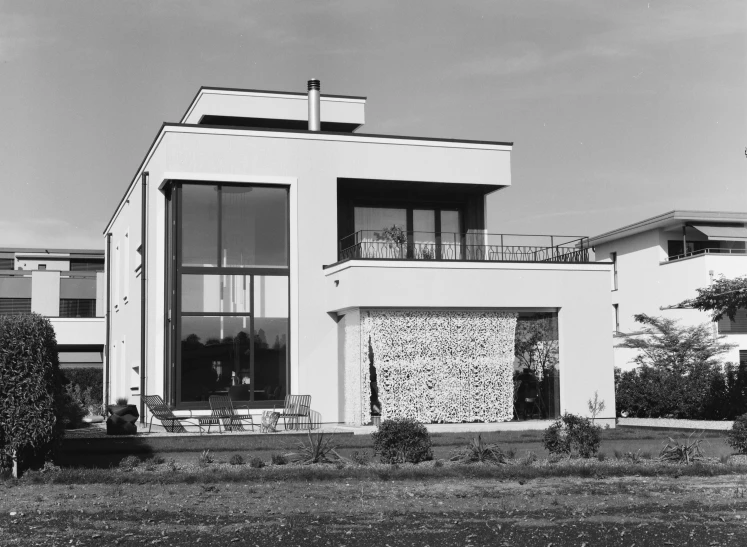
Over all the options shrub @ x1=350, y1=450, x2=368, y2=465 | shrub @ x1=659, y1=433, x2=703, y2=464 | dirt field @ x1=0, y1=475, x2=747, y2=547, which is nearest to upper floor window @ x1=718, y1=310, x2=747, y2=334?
shrub @ x1=659, y1=433, x2=703, y2=464

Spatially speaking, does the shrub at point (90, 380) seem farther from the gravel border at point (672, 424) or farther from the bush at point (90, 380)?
the gravel border at point (672, 424)

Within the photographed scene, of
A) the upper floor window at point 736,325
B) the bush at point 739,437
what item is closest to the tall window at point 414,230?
the bush at point 739,437

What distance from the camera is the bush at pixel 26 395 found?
10641 millimetres

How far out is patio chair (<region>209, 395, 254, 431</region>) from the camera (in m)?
18.0

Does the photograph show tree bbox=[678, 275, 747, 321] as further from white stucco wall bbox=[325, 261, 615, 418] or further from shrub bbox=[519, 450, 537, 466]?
shrub bbox=[519, 450, 537, 466]

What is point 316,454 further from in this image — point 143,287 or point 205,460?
point 143,287

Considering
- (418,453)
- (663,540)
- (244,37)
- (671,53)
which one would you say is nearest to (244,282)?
(244,37)

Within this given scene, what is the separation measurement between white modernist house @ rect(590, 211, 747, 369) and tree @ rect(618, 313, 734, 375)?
1.24m

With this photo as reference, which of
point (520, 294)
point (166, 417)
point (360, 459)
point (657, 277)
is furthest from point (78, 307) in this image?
point (360, 459)

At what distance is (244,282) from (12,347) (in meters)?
8.65

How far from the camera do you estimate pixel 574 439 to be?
39.5 ft

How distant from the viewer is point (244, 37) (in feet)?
55.2

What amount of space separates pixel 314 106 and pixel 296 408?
8.01 meters

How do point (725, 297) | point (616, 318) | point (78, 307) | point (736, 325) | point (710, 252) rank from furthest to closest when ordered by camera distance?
point (78, 307) < point (616, 318) < point (710, 252) < point (736, 325) < point (725, 297)
